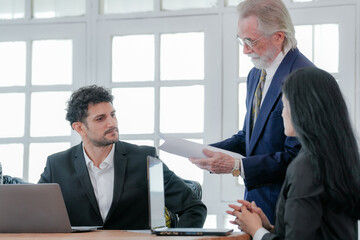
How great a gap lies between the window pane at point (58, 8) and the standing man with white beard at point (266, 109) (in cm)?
217

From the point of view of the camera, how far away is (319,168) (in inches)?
73.6

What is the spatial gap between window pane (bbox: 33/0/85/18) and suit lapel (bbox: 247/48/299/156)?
7.76 feet

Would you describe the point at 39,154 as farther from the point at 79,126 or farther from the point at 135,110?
the point at 79,126

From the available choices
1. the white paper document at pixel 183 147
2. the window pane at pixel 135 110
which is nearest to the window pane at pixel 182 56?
the window pane at pixel 135 110

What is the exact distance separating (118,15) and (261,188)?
91.0 inches

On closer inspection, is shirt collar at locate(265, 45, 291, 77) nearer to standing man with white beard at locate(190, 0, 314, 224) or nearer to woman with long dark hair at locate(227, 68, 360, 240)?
standing man with white beard at locate(190, 0, 314, 224)

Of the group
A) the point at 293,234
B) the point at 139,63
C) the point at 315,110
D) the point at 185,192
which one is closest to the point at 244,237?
the point at 293,234

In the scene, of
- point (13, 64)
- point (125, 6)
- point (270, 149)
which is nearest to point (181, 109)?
point (125, 6)

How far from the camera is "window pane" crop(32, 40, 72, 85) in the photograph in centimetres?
460

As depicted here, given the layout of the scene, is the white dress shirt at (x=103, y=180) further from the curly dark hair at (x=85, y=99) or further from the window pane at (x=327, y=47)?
the window pane at (x=327, y=47)

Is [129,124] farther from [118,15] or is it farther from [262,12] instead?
[262,12]

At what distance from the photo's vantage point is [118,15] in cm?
449

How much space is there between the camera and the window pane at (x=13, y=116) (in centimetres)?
460

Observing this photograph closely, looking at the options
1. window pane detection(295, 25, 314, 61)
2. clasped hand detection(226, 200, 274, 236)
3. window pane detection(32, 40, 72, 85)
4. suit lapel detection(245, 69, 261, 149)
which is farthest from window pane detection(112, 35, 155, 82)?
clasped hand detection(226, 200, 274, 236)
